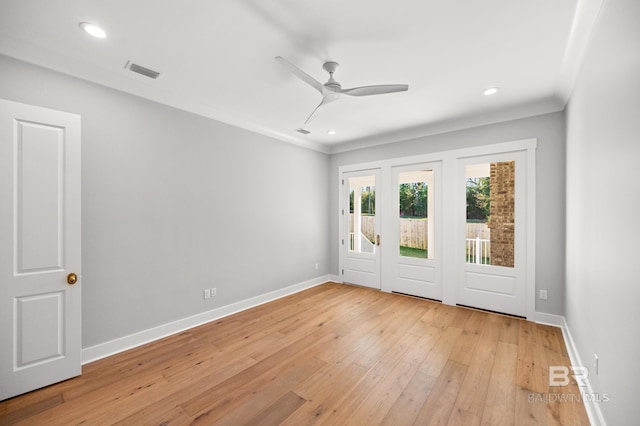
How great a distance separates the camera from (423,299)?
427cm

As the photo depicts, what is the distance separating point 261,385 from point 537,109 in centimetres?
442

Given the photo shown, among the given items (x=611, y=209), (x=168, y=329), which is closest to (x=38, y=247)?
(x=168, y=329)

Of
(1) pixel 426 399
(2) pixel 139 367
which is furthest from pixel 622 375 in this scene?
(2) pixel 139 367

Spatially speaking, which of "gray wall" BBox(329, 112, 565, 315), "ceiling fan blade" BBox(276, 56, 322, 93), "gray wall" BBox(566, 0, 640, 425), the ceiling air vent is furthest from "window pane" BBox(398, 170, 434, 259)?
the ceiling air vent

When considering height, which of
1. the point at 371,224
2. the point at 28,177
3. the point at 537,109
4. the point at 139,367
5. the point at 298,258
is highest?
the point at 537,109

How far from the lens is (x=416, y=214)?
14.3 feet

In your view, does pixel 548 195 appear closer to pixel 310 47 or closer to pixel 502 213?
pixel 502 213

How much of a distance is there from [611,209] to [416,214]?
2.84 meters

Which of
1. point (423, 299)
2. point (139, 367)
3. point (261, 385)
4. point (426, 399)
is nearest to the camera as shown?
point (426, 399)

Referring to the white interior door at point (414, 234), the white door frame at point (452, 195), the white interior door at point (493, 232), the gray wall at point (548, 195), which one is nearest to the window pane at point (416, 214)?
the white interior door at point (414, 234)

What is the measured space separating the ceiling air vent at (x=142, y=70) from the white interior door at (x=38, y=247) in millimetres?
672

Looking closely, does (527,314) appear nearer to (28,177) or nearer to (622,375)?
(622,375)

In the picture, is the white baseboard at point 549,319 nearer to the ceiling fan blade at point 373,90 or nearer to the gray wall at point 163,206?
the ceiling fan blade at point 373,90

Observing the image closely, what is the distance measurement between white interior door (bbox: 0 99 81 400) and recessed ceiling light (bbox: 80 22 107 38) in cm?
73
